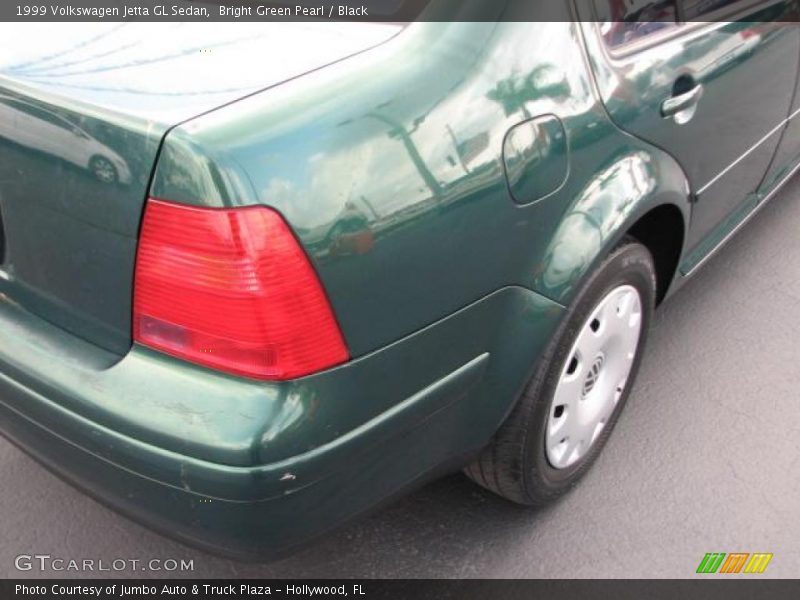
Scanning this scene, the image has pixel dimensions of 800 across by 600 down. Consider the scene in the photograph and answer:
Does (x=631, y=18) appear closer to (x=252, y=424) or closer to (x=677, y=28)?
(x=677, y=28)

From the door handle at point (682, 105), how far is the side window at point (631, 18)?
0.56 feet

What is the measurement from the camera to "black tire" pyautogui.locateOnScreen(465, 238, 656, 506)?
1863 mm

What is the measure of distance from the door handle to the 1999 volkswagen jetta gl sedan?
0.12 m

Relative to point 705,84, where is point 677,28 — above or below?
above

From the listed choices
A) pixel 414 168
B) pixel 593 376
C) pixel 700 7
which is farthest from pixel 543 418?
pixel 700 7

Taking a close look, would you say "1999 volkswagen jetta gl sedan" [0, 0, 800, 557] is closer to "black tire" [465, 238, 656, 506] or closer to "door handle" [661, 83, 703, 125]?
"black tire" [465, 238, 656, 506]

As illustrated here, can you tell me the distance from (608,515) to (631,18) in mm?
1305

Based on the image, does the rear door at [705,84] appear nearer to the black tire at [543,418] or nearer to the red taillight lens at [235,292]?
the black tire at [543,418]

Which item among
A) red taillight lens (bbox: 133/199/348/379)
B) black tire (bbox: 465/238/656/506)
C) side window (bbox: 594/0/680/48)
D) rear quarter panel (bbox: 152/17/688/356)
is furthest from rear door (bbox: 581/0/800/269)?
red taillight lens (bbox: 133/199/348/379)

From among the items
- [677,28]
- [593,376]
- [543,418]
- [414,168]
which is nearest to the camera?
[414,168]

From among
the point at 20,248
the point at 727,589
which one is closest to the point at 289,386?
the point at 20,248

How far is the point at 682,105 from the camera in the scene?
79.2 inches

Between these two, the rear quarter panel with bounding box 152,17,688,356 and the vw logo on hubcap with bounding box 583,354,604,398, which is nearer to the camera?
the rear quarter panel with bounding box 152,17,688,356

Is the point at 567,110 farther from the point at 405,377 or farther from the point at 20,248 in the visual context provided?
the point at 20,248
